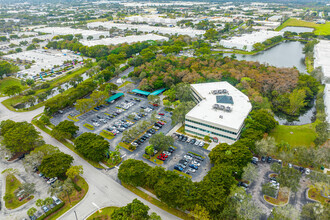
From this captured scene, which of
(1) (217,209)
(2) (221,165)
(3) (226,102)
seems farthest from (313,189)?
(3) (226,102)

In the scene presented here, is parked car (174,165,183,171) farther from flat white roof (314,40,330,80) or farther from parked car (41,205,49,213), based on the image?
flat white roof (314,40,330,80)

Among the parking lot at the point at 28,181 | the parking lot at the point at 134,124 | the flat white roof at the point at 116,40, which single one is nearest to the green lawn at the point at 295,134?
the parking lot at the point at 134,124

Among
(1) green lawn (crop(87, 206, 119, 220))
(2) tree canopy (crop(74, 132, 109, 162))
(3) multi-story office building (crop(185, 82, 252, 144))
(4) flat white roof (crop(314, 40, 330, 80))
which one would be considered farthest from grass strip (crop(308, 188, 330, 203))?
(4) flat white roof (crop(314, 40, 330, 80))

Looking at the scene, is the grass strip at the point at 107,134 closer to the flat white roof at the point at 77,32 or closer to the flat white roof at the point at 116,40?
the flat white roof at the point at 116,40

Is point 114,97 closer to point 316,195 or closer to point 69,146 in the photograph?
point 69,146

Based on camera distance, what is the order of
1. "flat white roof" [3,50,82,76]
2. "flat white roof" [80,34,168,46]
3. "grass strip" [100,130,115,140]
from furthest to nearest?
"flat white roof" [80,34,168,46] < "flat white roof" [3,50,82,76] < "grass strip" [100,130,115,140]

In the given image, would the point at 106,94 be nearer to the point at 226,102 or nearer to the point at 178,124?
the point at 178,124

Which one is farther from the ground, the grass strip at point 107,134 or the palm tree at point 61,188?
the palm tree at point 61,188
